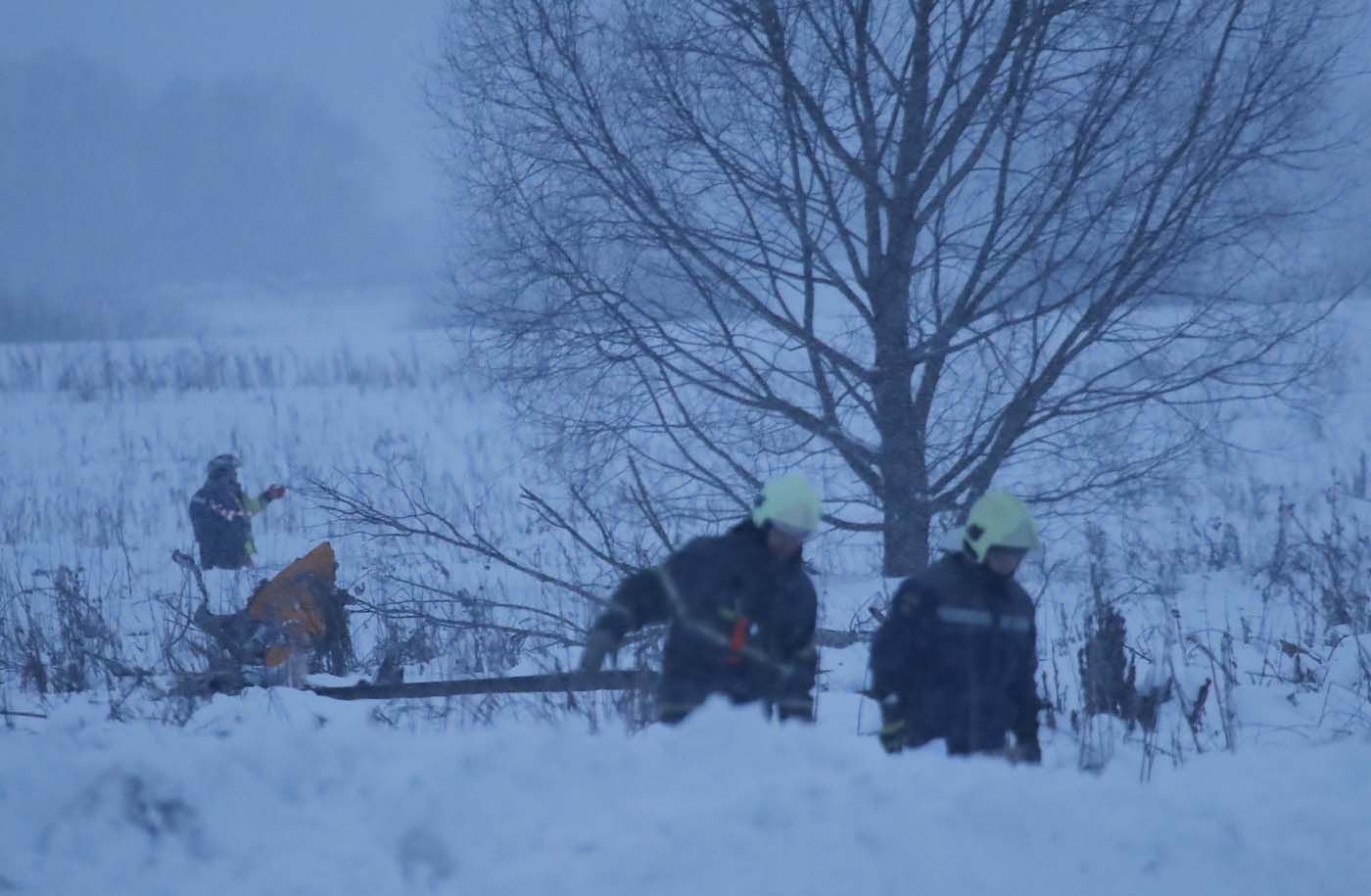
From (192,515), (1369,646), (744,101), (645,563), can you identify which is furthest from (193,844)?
(192,515)

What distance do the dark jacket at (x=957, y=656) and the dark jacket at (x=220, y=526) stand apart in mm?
8628

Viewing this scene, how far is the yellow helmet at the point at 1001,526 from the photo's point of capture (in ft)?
13.0

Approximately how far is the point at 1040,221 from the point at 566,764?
15.9 feet

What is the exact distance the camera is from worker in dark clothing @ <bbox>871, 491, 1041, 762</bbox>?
3.99m

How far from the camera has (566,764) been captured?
3822 millimetres

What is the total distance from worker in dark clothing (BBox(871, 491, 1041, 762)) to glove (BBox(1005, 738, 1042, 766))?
6 centimetres

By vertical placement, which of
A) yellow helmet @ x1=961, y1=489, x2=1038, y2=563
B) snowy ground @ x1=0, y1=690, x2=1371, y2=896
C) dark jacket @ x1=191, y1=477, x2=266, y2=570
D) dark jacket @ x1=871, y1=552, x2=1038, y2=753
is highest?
dark jacket @ x1=191, y1=477, x2=266, y2=570

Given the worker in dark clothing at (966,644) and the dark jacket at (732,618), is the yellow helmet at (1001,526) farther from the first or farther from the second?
the dark jacket at (732,618)

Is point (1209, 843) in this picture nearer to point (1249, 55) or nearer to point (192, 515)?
point (1249, 55)

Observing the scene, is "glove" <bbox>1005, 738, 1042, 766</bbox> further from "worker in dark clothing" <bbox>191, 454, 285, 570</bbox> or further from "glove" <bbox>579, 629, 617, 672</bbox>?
"worker in dark clothing" <bbox>191, 454, 285, 570</bbox>

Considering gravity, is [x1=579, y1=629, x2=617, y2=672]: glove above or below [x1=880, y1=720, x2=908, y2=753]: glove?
above

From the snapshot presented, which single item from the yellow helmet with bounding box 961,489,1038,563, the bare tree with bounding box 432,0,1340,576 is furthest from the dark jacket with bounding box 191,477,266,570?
the yellow helmet with bounding box 961,489,1038,563

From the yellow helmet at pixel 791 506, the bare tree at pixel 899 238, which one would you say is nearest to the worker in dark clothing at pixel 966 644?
the yellow helmet at pixel 791 506

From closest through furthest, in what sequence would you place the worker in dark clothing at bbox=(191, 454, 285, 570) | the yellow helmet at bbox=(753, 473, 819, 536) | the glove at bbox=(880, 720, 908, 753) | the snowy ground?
the snowy ground < the yellow helmet at bbox=(753, 473, 819, 536) < the glove at bbox=(880, 720, 908, 753) < the worker in dark clothing at bbox=(191, 454, 285, 570)
